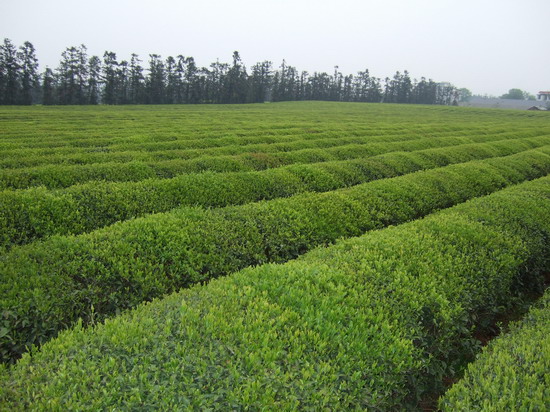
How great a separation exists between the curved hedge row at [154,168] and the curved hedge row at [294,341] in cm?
980

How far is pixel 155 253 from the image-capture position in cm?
735

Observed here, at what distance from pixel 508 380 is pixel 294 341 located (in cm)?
249

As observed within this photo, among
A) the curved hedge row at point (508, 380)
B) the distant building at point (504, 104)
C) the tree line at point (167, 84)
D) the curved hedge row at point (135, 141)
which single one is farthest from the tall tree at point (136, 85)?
the distant building at point (504, 104)

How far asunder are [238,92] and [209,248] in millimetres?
111495

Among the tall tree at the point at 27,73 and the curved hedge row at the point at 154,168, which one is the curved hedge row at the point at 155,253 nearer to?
the curved hedge row at the point at 154,168

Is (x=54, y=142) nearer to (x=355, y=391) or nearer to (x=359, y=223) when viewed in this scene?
(x=359, y=223)

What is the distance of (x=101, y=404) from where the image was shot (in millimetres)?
3572

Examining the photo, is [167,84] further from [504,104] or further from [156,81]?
[504,104]

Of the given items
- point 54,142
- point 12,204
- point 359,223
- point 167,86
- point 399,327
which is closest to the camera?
point 399,327

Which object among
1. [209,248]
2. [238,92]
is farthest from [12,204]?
[238,92]

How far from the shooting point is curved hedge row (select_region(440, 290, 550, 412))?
399 cm

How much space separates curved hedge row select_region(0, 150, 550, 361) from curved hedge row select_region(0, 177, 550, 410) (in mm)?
1190

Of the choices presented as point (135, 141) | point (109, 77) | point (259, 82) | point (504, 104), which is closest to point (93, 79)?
point (109, 77)

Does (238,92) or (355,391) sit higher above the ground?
(238,92)
